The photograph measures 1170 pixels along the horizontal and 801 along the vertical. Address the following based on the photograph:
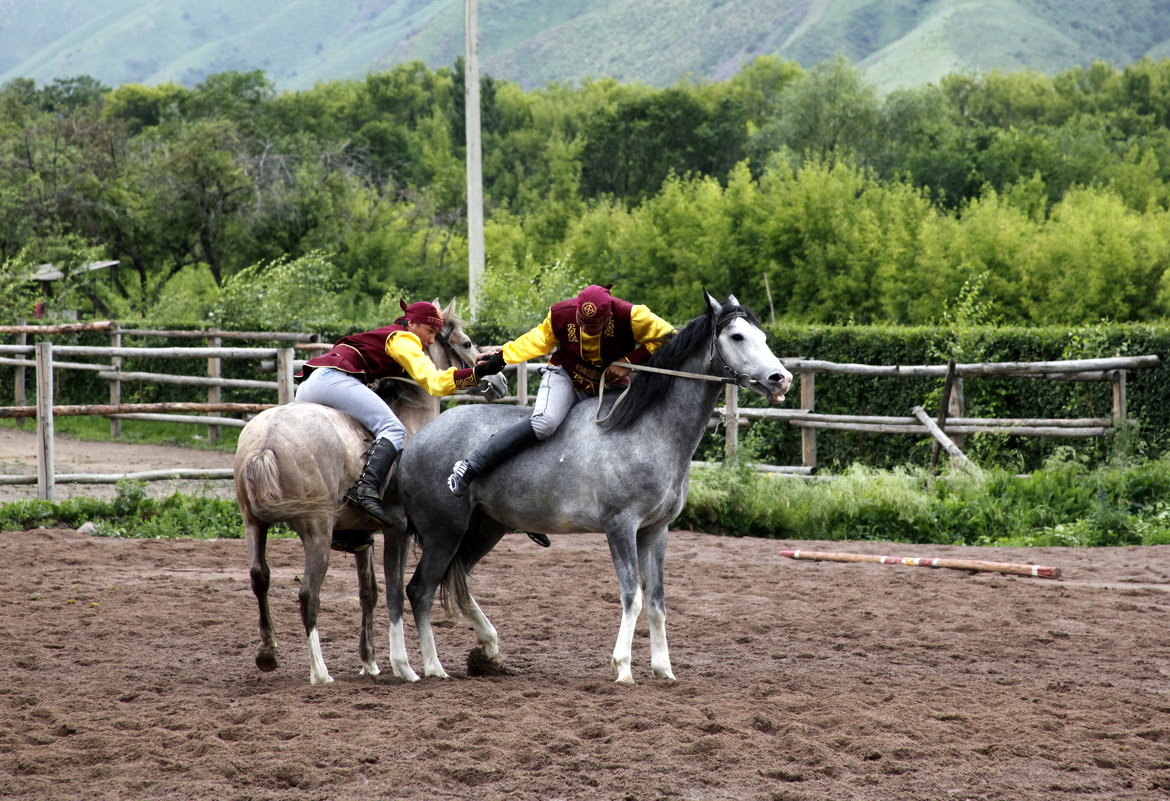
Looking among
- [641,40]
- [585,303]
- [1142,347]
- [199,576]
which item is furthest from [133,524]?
[641,40]

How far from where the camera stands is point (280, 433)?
6.35 m

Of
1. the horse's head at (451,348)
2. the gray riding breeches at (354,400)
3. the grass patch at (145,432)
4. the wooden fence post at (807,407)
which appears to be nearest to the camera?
the gray riding breeches at (354,400)

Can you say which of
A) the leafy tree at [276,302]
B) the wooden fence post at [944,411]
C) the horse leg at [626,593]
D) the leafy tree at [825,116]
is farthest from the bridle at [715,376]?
the leafy tree at [825,116]

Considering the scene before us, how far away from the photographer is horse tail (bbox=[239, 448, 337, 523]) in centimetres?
623

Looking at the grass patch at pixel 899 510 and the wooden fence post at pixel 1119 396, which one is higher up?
the wooden fence post at pixel 1119 396

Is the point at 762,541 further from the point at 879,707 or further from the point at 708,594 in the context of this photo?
the point at 879,707

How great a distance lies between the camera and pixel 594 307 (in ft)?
21.4

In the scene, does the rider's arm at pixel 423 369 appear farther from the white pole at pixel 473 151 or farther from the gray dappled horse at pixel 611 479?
the white pole at pixel 473 151

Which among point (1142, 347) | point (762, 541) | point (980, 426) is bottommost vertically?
point (762, 541)

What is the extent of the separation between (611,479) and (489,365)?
2.91ft

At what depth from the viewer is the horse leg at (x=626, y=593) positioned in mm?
6355

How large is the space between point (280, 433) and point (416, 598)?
117 centimetres

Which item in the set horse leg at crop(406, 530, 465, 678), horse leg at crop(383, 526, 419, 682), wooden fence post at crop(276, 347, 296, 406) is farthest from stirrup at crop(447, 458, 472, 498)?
wooden fence post at crop(276, 347, 296, 406)

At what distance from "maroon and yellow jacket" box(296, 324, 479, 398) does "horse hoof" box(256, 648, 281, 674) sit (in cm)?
158
